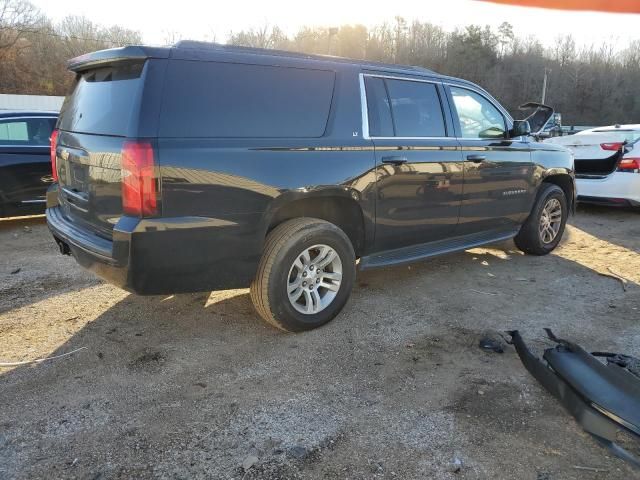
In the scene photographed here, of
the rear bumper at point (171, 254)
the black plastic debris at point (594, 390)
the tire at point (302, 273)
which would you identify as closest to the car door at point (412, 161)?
the tire at point (302, 273)

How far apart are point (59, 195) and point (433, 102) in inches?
126

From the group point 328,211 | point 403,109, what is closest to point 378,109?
point 403,109

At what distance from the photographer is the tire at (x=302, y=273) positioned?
3578 mm

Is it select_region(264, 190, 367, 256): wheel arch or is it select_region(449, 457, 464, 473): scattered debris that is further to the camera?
select_region(264, 190, 367, 256): wheel arch

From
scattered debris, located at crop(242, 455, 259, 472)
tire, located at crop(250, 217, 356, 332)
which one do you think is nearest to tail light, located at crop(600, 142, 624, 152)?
tire, located at crop(250, 217, 356, 332)

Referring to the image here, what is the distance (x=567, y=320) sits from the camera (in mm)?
4188

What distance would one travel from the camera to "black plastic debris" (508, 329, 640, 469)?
2.55 m

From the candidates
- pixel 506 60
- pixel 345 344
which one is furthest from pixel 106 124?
pixel 506 60

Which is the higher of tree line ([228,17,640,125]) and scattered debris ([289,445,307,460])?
tree line ([228,17,640,125])

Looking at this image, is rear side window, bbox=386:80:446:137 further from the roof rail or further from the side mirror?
the side mirror

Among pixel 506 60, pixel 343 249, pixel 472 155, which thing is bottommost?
pixel 343 249

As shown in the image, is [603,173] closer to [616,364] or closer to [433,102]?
[433,102]

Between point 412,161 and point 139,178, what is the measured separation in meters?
2.22

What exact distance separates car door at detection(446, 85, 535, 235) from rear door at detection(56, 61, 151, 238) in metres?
2.93
